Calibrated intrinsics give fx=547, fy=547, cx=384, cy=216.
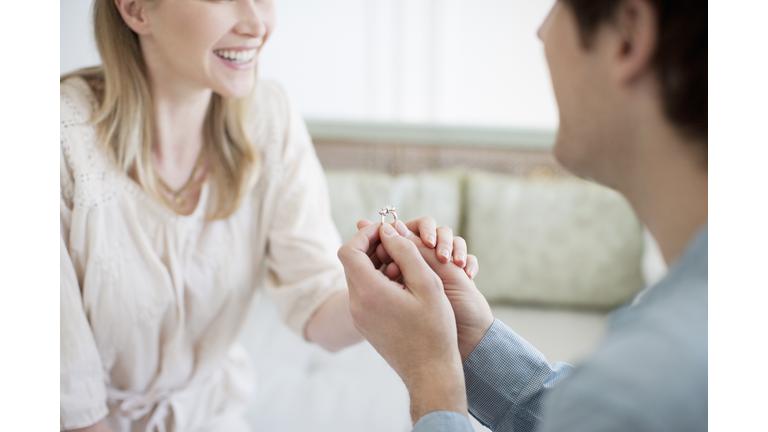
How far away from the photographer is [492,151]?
2209mm

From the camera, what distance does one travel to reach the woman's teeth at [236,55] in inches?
37.2

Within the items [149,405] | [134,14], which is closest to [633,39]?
[134,14]

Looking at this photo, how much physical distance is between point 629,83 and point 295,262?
0.74 m

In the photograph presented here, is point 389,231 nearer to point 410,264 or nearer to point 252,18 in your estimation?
point 410,264

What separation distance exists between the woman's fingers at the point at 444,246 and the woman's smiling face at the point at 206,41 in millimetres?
446

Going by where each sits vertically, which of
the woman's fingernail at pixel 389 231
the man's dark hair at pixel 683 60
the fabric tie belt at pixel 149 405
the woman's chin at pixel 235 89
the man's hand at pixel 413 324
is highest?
the man's dark hair at pixel 683 60

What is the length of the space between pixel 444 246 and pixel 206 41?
52 centimetres

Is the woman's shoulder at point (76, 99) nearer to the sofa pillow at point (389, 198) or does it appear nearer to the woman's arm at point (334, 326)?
the woman's arm at point (334, 326)

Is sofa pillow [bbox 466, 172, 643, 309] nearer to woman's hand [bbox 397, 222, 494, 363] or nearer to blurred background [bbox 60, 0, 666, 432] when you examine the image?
blurred background [bbox 60, 0, 666, 432]

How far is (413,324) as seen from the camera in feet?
2.16

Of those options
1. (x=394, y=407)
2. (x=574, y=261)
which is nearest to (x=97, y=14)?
(x=394, y=407)

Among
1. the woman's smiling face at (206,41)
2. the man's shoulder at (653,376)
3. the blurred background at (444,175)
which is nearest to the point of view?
the man's shoulder at (653,376)

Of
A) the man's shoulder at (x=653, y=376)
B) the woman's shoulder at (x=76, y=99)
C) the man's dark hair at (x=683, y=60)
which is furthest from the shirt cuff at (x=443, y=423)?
the woman's shoulder at (x=76, y=99)
